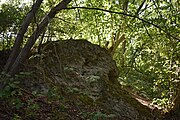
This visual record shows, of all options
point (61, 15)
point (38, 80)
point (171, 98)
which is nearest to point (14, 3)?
point (61, 15)

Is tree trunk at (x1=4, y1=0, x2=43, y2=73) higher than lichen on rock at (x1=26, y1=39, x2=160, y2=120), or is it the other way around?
tree trunk at (x1=4, y1=0, x2=43, y2=73)

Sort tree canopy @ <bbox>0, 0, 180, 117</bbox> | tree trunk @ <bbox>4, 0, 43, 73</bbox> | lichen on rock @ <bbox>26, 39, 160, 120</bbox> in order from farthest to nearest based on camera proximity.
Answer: lichen on rock @ <bbox>26, 39, 160, 120</bbox> → tree canopy @ <bbox>0, 0, 180, 117</bbox> → tree trunk @ <bbox>4, 0, 43, 73</bbox>

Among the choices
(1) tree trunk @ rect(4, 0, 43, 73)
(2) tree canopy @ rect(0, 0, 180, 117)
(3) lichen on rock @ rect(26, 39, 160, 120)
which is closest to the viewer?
(1) tree trunk @ rect(4, 0, 43, 73)

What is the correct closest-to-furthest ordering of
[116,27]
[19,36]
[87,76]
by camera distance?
[19,36] < [87,76] < [116,27]

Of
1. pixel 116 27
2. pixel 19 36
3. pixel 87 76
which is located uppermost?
pixel 116 27

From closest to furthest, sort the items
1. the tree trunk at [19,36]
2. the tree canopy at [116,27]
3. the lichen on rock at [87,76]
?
the tree trunk at [19,36], the tree canopy at [116,27], the lichen on rock at [87,76]

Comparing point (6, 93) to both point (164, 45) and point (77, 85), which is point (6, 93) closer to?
point (77, 85)

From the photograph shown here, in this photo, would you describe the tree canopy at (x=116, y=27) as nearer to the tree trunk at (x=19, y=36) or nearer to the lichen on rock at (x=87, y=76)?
the tree trunk at (x=19, y=36)

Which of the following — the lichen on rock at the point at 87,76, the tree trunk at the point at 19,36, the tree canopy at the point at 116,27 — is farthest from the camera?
the lichen on rock at the point at 87,76

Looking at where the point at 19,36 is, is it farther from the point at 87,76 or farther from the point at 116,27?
the point at 116,27

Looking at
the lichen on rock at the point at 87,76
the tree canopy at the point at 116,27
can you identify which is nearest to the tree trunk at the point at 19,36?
the tree canopy at the point at 116,27

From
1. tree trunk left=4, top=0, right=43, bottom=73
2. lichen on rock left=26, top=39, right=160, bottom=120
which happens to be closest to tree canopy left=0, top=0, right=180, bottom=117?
tree trunk left=4, top=0, right=43, bottom=73

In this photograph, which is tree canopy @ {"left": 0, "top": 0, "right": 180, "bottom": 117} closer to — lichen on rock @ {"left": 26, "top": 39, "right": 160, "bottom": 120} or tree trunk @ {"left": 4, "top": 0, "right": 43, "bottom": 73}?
tree trunk @ {"left": 4, "top": 0, "right": 43, "bottom": 73}

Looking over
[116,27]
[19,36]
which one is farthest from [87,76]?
[116,27]
